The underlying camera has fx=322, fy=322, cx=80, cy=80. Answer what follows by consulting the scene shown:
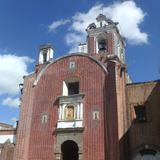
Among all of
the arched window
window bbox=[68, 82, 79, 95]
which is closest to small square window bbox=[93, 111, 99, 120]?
the arched window

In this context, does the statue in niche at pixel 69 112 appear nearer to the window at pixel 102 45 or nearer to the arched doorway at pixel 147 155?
the arched doorway at pixel 147 155

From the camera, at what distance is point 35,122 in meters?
24.4

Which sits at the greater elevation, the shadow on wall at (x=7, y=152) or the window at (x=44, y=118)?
the window at (x=44, y=118)

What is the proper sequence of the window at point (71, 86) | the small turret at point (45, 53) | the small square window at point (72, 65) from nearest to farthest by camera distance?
the window at point (71, 86) → the small square window at point (72, 65) → the small turret at point (45, 53)

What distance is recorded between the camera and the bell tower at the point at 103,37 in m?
25.6

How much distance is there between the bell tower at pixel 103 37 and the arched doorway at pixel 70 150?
723 cm

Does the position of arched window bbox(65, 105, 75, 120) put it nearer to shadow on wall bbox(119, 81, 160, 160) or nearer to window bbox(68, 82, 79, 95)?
window bbox(68, 82, 79, 95)

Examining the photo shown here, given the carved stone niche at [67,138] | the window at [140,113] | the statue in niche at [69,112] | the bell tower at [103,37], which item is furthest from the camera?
the bell tower at [103,37]

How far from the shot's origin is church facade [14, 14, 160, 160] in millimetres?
21703

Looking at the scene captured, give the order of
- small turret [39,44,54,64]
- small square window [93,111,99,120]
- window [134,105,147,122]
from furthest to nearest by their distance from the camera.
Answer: small turret [39,44,54,64]
window [134,105,147,122]
small square window [93,111,99,120]

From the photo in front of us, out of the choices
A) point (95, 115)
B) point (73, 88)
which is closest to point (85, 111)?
point (95, 115)

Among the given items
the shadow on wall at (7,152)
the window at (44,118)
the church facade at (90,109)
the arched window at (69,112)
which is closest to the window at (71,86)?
the church facade at (90,109)

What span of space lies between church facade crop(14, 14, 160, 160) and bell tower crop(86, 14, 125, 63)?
0.26 ft

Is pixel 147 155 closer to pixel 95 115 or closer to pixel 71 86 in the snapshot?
pixel 95 115
